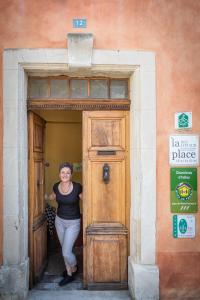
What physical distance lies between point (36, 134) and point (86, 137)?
854 mm

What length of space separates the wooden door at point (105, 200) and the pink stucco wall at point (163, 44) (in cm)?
56

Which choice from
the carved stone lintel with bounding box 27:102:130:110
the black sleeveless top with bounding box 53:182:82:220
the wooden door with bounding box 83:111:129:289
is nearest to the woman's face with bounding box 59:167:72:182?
the black sleeveless top with bounding box 53:182:82:220

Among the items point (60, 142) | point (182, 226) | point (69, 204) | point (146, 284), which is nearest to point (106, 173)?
point (69, 204)

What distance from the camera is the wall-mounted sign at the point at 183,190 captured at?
421cm

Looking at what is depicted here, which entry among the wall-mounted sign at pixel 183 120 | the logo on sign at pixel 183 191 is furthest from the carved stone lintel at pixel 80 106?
the logo on sign at pixel 183 191

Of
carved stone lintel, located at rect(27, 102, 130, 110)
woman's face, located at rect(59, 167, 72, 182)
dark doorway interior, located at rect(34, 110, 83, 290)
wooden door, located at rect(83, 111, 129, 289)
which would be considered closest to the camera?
carved stone lintel, located at rect(27, 102, 130, 110)

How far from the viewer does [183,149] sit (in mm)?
4219

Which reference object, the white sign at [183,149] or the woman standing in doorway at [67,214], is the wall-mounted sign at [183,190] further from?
the woman standing in doorway at [67,214]

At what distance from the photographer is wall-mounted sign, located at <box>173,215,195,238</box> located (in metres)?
4.20

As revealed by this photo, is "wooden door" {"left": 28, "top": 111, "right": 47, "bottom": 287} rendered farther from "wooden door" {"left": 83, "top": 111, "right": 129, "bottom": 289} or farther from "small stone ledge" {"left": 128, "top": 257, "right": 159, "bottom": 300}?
"small stone ledge" {"left": 128, "top": 257, "right": 159, "bottom": 300}

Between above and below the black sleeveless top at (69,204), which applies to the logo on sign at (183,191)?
above

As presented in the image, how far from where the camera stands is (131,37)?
4156 millimetres

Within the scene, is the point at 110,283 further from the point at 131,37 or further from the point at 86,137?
the point at 131,37

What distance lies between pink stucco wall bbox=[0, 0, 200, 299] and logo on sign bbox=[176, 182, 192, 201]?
0.48ft
